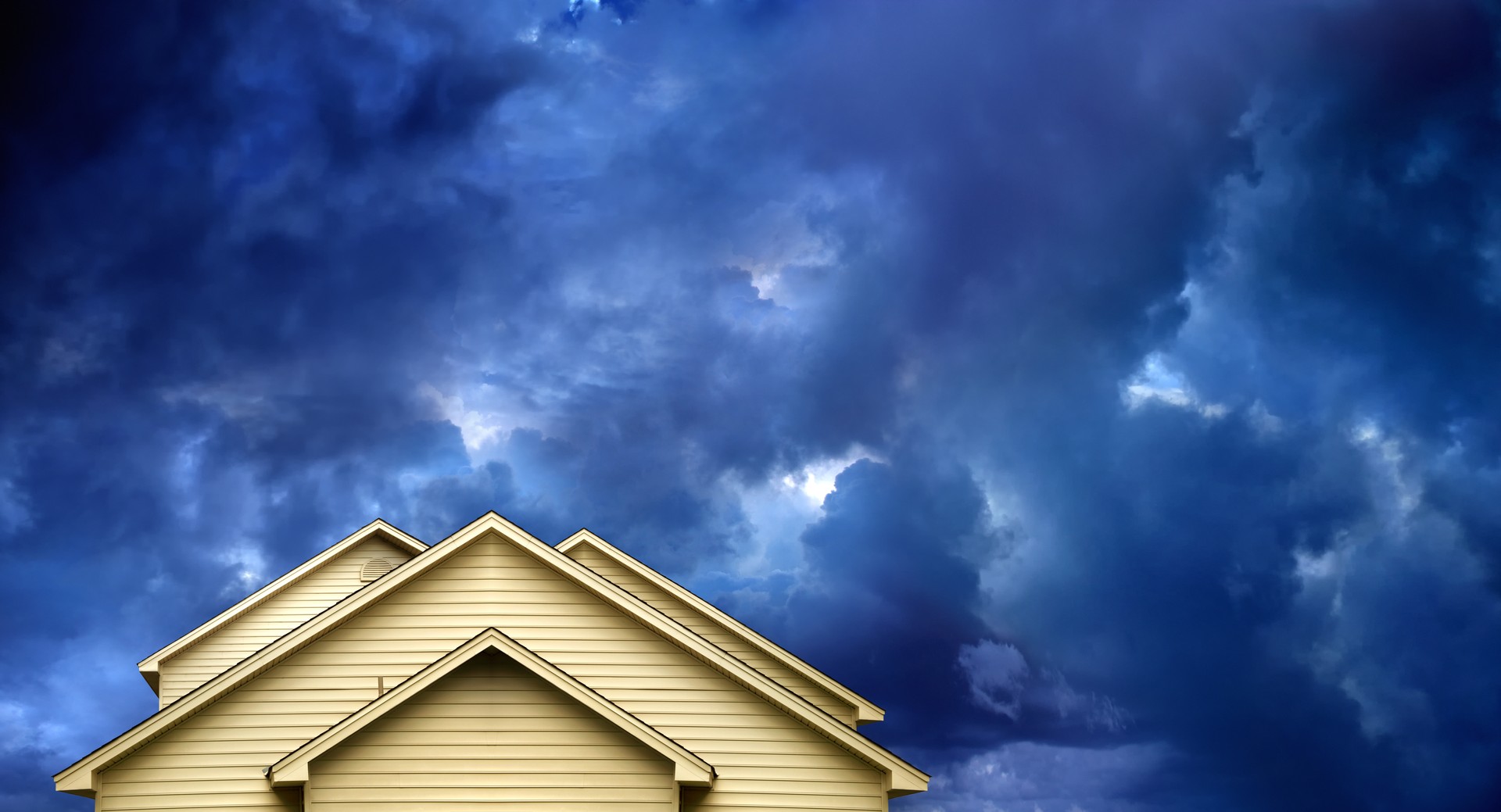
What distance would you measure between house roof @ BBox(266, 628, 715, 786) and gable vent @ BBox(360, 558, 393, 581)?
11.1 meters

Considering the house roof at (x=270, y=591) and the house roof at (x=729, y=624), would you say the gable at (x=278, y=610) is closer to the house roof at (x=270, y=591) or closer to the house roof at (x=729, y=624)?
the house roof at (x=270, y=591)

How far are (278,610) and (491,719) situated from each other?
13.5m

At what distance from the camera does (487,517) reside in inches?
725

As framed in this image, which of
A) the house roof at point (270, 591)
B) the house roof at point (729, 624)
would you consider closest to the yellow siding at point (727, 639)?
the house roof at point (729, 624)

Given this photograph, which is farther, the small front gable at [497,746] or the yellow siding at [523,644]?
the yellow siding at [523,644]

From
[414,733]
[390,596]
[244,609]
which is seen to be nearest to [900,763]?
[414,733]

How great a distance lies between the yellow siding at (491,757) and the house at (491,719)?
1.0 inches

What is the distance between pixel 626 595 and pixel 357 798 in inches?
205

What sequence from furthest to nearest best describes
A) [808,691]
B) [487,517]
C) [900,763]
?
[808,691]
[487,517]
[900,763]

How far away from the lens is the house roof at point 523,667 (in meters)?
15.8

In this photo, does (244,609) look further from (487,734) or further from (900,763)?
(900,763)

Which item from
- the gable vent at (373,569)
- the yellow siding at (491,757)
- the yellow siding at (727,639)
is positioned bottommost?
the yellow siding at (491,757)

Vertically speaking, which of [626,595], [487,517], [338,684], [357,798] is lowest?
[357,798]

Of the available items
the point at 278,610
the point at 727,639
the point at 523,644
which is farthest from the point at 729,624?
the point at 278,610
